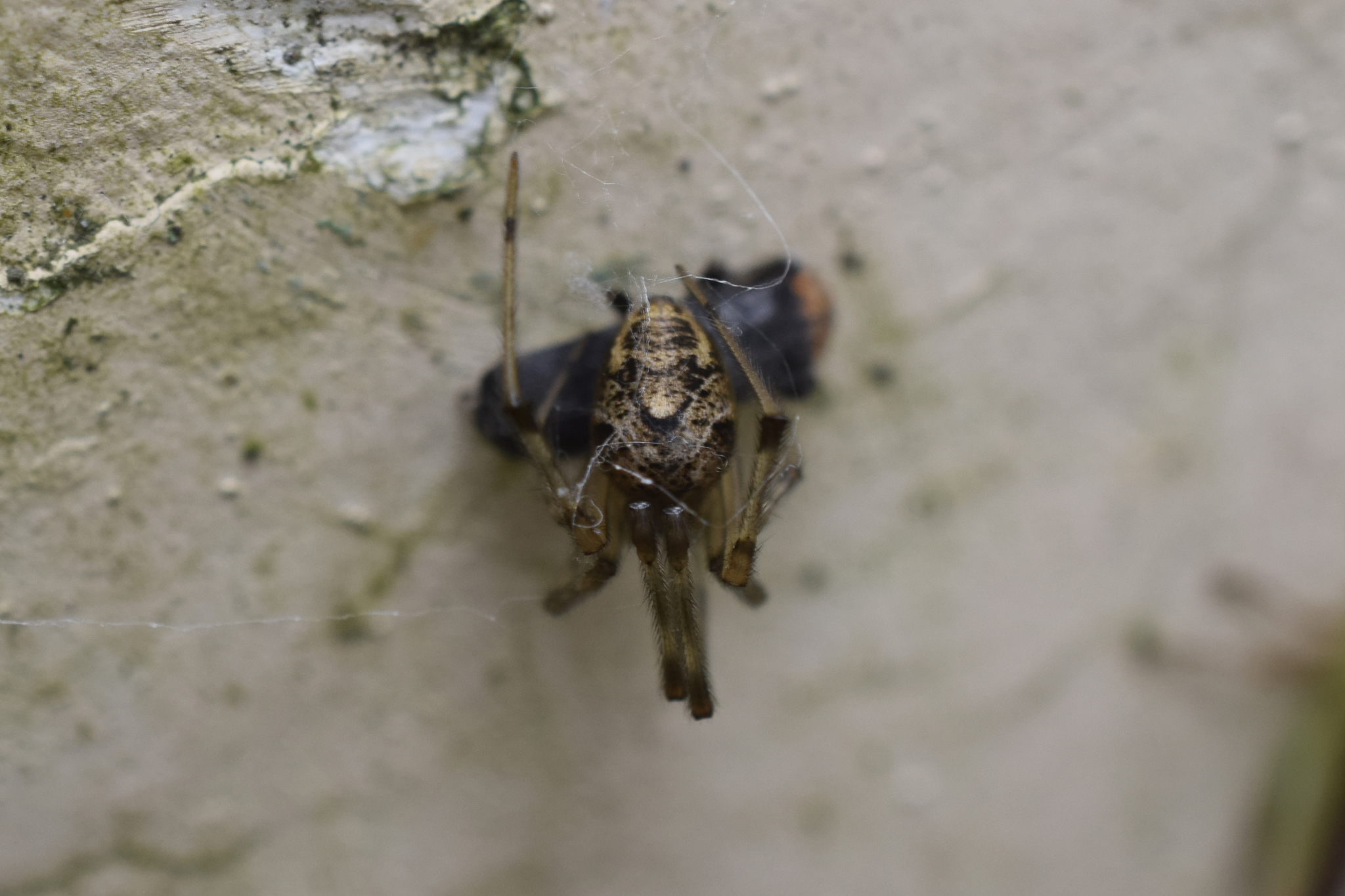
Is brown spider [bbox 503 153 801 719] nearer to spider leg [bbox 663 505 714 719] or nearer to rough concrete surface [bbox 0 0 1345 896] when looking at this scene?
spider leg [bbox 663 505 714 719]

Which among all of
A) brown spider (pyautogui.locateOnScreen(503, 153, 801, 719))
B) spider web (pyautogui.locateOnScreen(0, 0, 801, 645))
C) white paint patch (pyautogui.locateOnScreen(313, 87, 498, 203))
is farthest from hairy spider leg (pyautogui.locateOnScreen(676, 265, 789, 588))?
white paint patch (pyautogui.locateOnScreen(313, 87, 498, 203))

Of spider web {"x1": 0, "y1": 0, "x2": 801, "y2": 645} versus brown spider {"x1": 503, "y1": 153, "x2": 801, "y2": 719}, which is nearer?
brown spider {"x1": 503, "y1": 153, "x2": 801, "y2": 719}

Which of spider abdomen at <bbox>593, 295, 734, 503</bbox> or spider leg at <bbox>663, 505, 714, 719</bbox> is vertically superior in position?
spider abdomen at <bbox>593, 295, 734, 503</bbox>

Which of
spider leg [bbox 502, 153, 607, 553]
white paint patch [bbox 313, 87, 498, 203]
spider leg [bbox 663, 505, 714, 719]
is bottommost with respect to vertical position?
spider leg [bbox 663, 505, 714, 719]

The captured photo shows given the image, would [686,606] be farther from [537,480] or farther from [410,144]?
[410,144]

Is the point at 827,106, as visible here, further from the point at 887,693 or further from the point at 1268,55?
the point at 887,693

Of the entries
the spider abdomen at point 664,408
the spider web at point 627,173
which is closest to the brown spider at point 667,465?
the spider abdomen at point 664,408

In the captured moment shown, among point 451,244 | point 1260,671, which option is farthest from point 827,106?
point 1260,671
